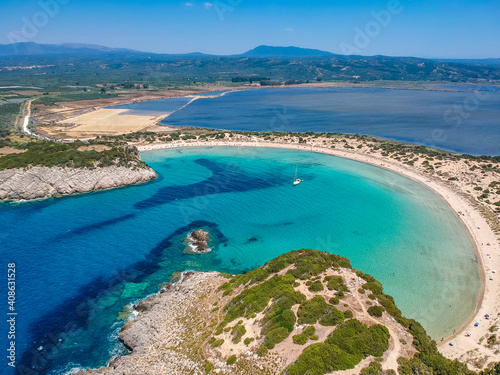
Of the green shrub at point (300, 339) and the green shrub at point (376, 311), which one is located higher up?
the green shrub at point (376, 311)

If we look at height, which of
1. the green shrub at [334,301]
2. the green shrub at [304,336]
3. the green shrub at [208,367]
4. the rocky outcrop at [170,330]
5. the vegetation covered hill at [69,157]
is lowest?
the rocky outcrop at [170,330]

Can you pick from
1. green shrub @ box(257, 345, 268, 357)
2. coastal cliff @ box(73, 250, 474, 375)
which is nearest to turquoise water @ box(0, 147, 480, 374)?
coastal cliff @ box(73, 250, 474, 375)

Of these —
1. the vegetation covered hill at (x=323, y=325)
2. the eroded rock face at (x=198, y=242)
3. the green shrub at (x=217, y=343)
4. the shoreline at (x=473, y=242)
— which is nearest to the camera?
the vegetation covered hill at (x=323, y=325)

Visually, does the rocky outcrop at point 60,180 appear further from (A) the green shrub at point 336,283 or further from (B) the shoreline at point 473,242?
(B) the shoreline at point 473,242

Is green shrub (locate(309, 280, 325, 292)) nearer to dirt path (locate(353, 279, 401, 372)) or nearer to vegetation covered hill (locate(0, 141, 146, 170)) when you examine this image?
dirt path (locate(353, 279, 401, 372))

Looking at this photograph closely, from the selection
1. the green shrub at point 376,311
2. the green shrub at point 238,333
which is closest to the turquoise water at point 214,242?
the green shrub at point 376,311

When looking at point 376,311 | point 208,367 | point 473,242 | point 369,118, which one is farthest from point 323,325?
point 369,118

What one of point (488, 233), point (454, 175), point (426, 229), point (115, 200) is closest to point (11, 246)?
point (115, 200)
